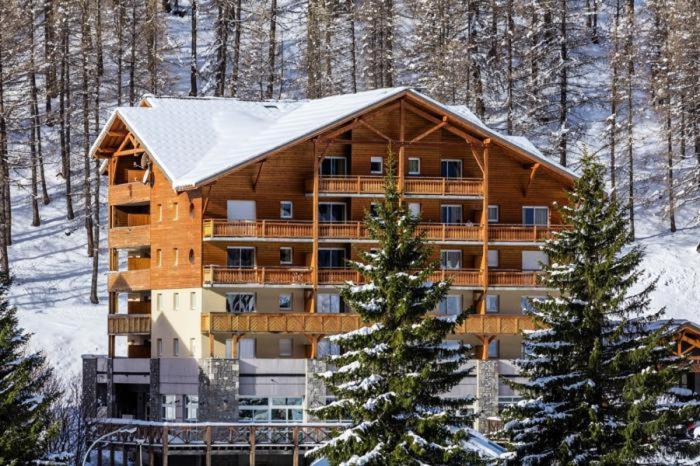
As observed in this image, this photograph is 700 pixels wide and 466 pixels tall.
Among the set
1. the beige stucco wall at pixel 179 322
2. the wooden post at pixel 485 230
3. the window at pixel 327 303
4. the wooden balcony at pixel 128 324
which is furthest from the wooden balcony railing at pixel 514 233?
the wooden balcony at pixel 128 324

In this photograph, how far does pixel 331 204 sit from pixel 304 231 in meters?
2.77

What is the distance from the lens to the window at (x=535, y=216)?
284 ft

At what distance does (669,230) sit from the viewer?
100 meters

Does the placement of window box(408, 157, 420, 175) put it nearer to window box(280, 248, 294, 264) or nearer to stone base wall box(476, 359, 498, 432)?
window box(280, 248, 294, 264)

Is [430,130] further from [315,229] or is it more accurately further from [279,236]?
[279,236]

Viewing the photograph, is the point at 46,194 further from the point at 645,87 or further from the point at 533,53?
the point at 645,87

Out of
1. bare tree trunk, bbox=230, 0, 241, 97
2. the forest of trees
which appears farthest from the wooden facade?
bare tree trunk, bbox=230, 0, 241, 97

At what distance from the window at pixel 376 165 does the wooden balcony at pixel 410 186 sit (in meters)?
0.72

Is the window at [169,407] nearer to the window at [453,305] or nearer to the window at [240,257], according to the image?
the window at [240,257]

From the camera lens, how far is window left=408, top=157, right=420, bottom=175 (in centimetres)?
8481

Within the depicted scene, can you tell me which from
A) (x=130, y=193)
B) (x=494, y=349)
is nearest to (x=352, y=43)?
(x=130, y=193)

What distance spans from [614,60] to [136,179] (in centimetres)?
3310

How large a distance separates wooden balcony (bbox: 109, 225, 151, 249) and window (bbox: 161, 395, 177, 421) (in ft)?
29.3

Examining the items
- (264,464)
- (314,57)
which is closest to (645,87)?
(314,57)
